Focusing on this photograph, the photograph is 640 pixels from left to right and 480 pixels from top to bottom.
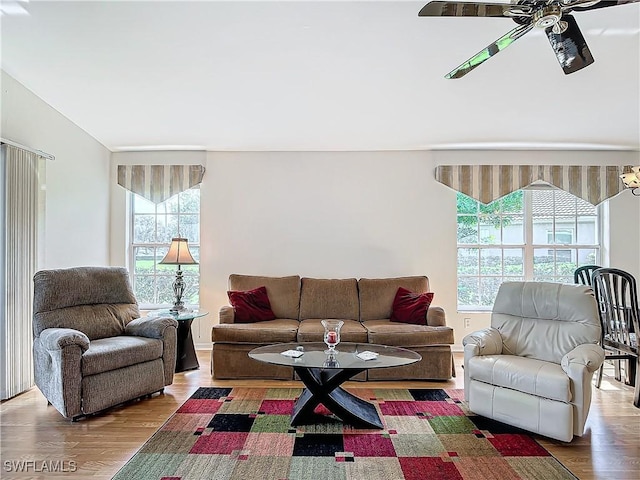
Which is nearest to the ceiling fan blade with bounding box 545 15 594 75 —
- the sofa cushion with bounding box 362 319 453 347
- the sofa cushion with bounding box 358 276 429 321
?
the sofa cushion with bounding box 362 319 453 347

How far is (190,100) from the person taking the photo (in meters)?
4.28

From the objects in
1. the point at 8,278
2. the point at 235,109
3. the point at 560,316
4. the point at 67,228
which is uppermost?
the point at 235,109

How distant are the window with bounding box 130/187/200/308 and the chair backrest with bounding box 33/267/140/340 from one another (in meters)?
1.39

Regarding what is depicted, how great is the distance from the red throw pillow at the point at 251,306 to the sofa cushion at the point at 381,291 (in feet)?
3.18

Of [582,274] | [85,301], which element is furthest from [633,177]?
[85,301]

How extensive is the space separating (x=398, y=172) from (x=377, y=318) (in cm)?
174

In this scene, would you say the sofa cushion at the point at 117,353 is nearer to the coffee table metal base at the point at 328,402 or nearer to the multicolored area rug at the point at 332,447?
the multicolored area rug at the point at 332,447

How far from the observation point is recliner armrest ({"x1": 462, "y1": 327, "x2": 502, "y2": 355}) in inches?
134

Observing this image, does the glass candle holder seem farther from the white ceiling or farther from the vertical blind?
the vertical blind

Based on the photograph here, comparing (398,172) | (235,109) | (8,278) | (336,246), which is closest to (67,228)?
(8,278)

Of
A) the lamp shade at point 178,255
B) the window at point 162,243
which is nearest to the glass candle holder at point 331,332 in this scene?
the lamp shade at point 178,255

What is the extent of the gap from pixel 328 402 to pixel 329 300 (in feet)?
6.29

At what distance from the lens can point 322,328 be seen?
436 cm

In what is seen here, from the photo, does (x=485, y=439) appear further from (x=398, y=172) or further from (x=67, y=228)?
(x=67, y=228)
